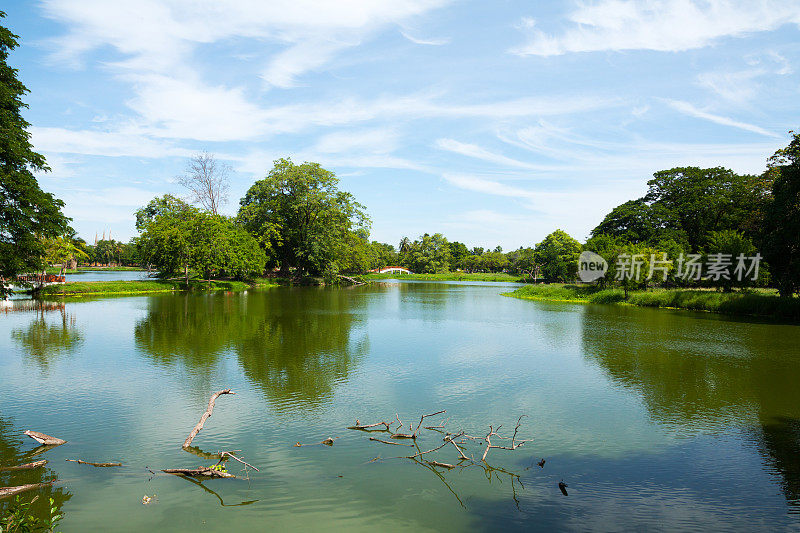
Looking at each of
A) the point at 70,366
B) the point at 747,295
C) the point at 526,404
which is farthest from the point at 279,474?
the point at 747,295

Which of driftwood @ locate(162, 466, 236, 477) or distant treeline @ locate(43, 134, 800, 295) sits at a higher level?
distant treeline @ locate(43, 134, 800, 295)

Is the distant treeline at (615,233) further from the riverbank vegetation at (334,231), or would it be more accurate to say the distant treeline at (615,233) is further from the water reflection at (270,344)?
the water reflection at (270,344)

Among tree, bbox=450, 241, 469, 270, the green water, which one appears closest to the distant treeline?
the green water

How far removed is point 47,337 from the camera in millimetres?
16344

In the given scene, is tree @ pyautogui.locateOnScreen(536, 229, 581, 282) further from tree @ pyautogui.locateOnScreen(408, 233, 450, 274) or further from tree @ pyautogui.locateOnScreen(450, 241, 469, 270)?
tree @ pyautogui.locateOnScreen(450, 241, 469, 270)

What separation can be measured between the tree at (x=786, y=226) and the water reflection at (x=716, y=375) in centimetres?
520

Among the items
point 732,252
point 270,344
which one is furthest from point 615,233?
point 270,344

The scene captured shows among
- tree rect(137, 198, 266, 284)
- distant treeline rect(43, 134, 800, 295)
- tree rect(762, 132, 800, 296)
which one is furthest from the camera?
tree rect(137, 198, 266, 284)

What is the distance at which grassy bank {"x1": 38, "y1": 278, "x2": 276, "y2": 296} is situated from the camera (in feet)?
104

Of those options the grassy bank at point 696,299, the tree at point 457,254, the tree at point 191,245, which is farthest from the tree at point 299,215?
the tree at point 457,254

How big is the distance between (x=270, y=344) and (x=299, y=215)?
139 feet

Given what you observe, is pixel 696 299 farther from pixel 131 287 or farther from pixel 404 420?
pixel 131 287

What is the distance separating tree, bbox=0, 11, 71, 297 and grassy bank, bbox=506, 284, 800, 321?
34.1 metres

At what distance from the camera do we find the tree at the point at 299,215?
5516 centimetres
